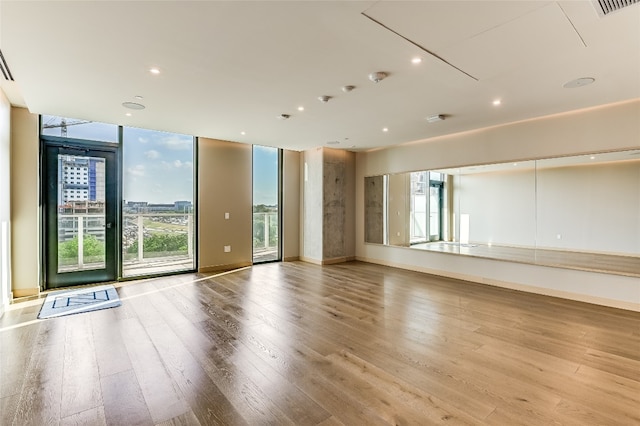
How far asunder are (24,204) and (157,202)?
188 centimetres

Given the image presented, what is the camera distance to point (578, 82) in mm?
3393

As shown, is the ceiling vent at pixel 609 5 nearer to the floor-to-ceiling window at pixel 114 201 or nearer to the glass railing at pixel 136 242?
the floor-to-ceiling window at pixel 114 201

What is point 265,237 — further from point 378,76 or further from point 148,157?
point 378,76

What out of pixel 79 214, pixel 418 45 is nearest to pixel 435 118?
pixel 418 45

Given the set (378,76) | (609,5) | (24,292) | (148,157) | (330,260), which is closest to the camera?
(609,5)

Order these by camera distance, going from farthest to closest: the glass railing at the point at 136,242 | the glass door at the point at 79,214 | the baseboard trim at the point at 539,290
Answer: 1. the glass railing at the point at 136,242
2. the glass door at the point at 79,214
3. the baseboard trim at the point at 539,290

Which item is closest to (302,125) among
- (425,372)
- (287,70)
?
(287,70)

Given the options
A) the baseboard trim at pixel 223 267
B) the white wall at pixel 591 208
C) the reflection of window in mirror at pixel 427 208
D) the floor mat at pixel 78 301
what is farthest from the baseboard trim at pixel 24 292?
the white wall at pixel 591 208

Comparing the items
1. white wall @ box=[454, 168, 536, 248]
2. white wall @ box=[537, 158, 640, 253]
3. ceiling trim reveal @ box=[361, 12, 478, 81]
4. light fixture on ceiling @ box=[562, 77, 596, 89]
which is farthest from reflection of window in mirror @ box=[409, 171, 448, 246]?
ceiling trim reveal @ box=[361, 12, 478, 81]

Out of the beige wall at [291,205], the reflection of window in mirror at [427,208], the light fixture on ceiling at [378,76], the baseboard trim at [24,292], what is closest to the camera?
the light fixture on ceiling at [378,76]

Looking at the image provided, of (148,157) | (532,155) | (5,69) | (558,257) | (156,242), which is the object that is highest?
(5,69)

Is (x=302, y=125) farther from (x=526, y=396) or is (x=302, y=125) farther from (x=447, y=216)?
(x=526, y=396)

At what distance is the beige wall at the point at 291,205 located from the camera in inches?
307

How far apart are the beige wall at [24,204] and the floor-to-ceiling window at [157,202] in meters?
1.21
